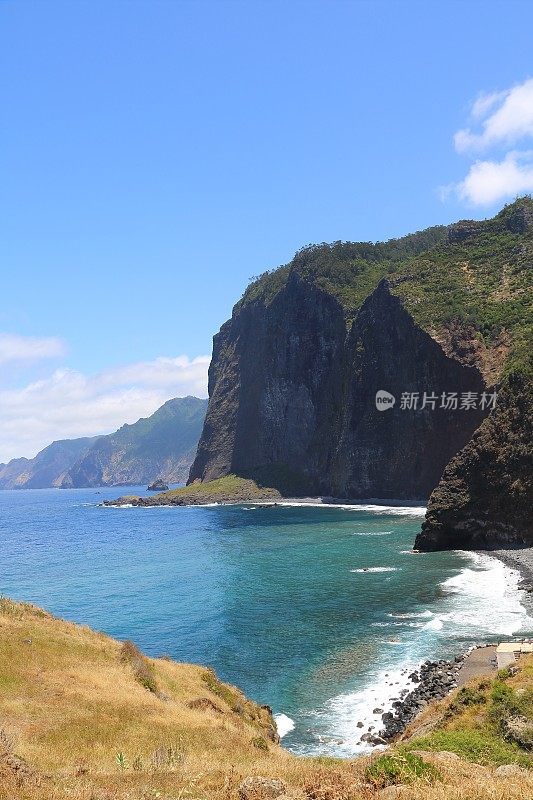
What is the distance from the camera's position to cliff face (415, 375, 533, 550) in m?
79.1

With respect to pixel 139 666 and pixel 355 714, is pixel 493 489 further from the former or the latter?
pixel 139 666

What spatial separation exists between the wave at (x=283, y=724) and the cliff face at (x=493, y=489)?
5343cm

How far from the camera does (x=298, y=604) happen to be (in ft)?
188

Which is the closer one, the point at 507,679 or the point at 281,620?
the point at 507,679

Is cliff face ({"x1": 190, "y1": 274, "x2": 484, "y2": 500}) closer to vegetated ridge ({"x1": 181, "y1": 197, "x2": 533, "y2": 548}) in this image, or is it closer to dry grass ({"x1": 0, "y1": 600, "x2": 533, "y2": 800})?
vegetated ridge ({"x1": 181, "y1": 197, "x2": 533, "y2": 548})

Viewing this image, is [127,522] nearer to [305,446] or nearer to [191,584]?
[305,446]

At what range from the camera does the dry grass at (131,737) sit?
1327cm

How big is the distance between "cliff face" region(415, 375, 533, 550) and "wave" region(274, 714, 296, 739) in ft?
175

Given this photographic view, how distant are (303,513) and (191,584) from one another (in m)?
77.4

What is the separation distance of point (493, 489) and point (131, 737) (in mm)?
71225

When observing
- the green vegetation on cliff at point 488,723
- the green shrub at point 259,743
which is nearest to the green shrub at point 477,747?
the green vegetation on cliff at point 488,723

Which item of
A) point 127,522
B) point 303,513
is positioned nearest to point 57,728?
point 303,513

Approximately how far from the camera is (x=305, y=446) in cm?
19800

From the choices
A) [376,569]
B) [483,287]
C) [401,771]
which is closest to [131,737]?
[401,771]
